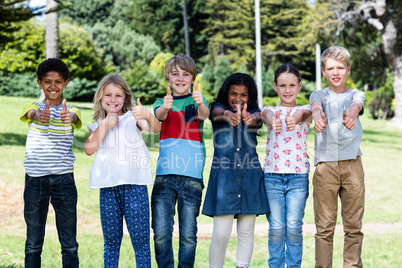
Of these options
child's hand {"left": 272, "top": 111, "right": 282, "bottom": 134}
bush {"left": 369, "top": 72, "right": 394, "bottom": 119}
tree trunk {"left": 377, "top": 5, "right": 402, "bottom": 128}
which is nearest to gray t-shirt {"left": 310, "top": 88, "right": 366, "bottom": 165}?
child's hand {"left": 272, "top": 111, "right": 282, "bottom": 134}

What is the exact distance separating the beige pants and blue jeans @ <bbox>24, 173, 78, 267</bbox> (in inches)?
80.1

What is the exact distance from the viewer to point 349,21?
78.4ft

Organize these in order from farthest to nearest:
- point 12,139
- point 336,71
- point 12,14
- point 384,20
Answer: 1. point 384,20
2. point 12,139
3. point 12,14
4. point 336,71

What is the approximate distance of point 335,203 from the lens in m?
4.10

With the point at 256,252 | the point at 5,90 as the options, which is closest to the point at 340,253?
the point at 256,252

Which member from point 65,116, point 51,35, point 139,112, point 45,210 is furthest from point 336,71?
point 51,35

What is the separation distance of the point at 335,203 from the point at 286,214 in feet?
1.43

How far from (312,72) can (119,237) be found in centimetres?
4326

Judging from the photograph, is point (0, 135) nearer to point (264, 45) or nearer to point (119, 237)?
point (119, 237)

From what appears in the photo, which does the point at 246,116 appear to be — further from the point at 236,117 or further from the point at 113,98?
the point at 113,98

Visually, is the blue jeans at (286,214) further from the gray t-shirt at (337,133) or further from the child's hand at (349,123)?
the child's hand at (349,123)

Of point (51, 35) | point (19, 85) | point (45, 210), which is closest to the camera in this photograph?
point (45, 210)

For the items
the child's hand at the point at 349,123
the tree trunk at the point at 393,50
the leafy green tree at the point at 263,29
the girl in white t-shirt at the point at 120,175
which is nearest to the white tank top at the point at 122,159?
the girl in white t-shirt at the point at 120,175

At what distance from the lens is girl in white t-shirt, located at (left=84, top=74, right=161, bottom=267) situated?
12.7ft
